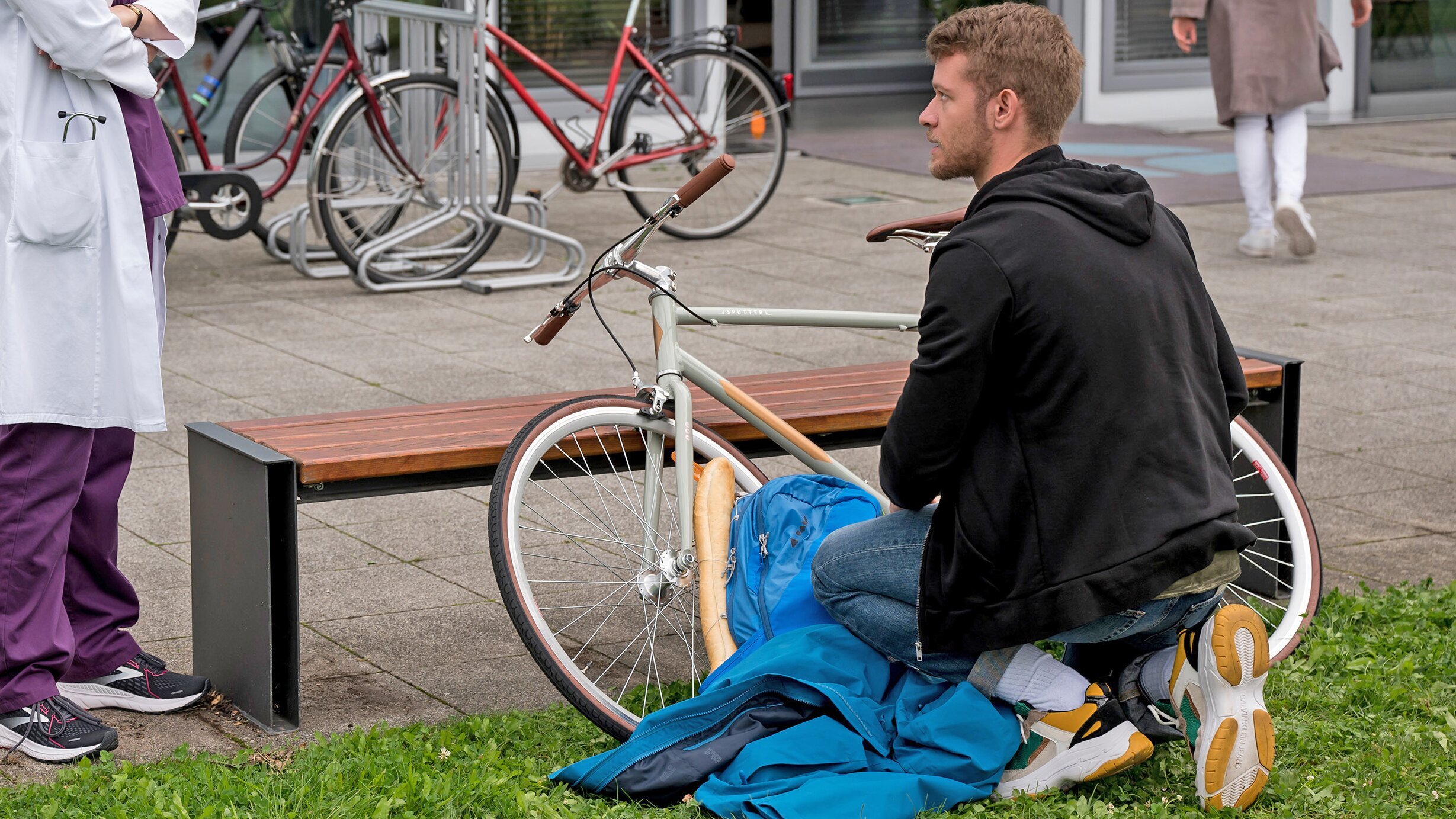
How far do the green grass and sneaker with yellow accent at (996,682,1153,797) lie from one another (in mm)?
40

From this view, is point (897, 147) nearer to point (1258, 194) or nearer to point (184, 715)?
point (1258, 194)

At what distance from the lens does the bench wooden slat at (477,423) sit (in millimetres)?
3363

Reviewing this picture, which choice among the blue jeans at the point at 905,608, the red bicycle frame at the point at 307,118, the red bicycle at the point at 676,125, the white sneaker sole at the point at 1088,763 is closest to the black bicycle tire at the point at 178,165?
the red bicycle frame at the point at 307,118

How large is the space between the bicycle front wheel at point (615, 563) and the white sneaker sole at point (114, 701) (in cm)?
75

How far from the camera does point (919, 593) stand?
9.93ft

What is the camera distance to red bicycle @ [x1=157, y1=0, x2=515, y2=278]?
24.7ft

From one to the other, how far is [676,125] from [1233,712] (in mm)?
6721

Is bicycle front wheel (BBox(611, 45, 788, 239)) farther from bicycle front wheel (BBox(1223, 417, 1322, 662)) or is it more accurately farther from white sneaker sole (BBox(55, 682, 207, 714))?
white sneaker sole (BBox(55, 682, 207, 714))

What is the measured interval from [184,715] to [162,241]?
0.94m

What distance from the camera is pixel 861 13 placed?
16172 mm

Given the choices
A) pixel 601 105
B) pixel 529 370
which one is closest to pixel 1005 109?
pixel 529 370

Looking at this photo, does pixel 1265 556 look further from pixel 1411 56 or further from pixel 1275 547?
pixel 1411 56

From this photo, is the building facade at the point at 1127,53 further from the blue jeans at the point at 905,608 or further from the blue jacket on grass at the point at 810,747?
the blue jacket on grass at the point at 810,747

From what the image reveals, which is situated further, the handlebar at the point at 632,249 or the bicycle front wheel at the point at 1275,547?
the bicycle front wheel at the point at 1275,547
